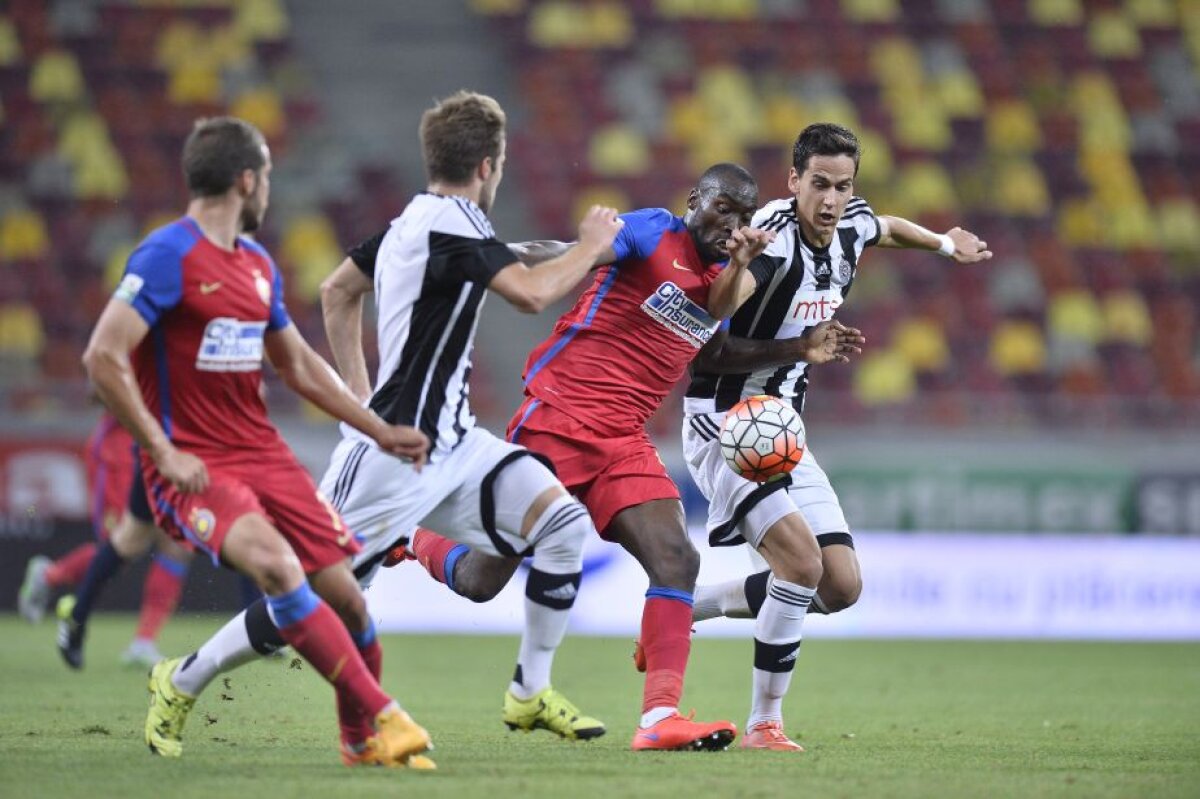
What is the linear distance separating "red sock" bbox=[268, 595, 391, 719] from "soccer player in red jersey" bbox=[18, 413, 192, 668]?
419 cm

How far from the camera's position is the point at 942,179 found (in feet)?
68.2

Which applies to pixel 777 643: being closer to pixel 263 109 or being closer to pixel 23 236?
pixel 23 236

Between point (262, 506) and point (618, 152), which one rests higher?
point (618, 152)

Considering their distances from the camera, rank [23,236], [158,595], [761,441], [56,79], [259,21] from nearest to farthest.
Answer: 1. [761,441]
2. [158,595]
3. [23,236]
4. [56,79]
5. [259,21]

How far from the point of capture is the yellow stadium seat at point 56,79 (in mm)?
19609

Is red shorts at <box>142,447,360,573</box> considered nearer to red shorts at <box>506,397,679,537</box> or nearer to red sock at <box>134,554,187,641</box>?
red shorts at <box>506,397,679,537</box>

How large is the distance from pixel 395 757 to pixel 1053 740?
3205 millimetres

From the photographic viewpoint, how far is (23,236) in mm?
18219

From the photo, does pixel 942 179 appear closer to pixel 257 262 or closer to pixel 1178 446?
pixel 1178 446

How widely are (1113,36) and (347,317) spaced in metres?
18.8

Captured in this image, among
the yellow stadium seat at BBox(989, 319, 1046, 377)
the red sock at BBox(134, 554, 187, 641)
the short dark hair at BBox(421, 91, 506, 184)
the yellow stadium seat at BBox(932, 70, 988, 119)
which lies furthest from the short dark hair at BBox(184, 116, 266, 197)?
→ the yellow stadium seat at BBox(932, 70, 988, 119)

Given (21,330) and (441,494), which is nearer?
(441,494)

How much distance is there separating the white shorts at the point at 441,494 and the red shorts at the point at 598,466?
21.3 inches

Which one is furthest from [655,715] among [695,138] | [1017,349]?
[695,138]
